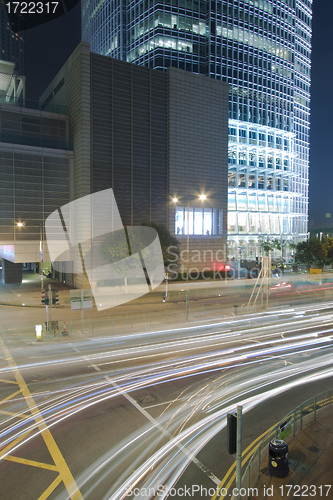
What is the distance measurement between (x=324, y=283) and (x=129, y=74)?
41085 millimetres

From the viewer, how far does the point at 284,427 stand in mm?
9289

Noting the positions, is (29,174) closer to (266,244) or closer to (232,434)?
(232,434)

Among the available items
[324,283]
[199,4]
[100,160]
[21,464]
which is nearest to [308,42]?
[199,4]

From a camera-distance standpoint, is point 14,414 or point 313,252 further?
point 313,252

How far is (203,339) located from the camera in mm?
20453

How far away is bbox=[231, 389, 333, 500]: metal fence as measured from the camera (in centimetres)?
786

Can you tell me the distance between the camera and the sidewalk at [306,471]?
740cm

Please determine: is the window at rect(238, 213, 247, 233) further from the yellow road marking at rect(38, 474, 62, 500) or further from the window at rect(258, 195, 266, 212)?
the yellow road marking at rect(38, 474, 62, 500)

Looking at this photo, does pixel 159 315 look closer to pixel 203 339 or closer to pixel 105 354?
pixel 203 339

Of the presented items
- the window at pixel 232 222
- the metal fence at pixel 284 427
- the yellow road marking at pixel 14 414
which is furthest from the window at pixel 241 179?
the yellow road marking at pixel 14 414

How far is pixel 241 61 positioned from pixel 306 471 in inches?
3278

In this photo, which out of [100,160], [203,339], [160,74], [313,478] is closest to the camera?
[313,478]

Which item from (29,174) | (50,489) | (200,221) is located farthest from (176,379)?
(200,221)

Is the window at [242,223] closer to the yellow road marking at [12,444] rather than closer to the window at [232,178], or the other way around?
the window at [232,178]
